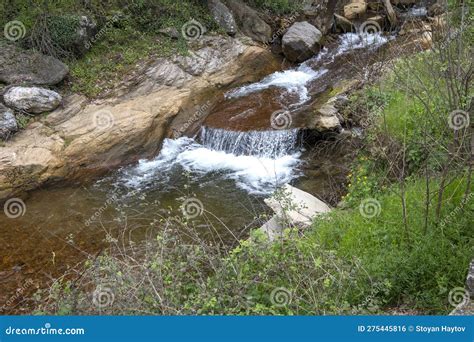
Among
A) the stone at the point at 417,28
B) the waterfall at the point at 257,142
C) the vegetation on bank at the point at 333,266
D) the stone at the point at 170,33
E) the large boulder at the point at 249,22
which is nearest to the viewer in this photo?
the vegetation on bank at the point at 333,266

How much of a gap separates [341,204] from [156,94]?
18.4ft

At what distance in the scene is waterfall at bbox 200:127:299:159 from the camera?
9.55 m

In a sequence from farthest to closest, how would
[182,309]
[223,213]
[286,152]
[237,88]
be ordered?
[237,88], [286,152], [223,213], [182,309]

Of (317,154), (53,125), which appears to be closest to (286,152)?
(317,154)

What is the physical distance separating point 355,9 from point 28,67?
9.75m

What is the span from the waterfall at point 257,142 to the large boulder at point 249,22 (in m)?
4.70

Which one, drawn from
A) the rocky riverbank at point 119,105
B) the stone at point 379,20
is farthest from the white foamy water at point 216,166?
the stone at point 379,20

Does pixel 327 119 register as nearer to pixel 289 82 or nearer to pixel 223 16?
pixel 289 82

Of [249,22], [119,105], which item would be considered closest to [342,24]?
[249,22]

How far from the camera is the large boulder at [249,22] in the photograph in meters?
13.7

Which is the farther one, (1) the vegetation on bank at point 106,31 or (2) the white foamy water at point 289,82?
(2) the white foamy water at point 289,82

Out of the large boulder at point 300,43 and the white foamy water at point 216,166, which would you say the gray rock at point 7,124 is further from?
the large boulder at point 300,43

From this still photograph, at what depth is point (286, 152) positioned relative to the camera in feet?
31.4

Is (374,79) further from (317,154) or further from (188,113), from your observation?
(188,113)
